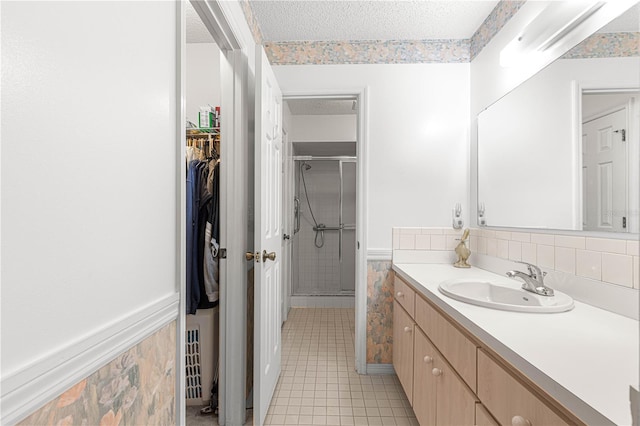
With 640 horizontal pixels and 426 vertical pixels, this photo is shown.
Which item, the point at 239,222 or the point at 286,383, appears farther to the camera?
the point at 286,383

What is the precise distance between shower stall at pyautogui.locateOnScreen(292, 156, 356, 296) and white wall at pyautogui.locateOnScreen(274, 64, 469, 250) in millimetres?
1854

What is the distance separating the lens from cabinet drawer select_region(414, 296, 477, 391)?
104cm

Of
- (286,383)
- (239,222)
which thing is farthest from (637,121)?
(286,383)

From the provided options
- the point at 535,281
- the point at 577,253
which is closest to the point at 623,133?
the point at 577,253

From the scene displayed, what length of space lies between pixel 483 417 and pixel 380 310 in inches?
51.7

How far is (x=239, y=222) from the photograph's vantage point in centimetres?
163

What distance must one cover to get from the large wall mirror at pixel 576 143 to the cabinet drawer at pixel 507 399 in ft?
2.36

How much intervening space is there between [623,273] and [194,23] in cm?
262

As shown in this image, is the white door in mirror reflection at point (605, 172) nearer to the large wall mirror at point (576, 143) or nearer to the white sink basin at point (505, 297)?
the large wall mirror at point (576, 143)

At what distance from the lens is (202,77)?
2.34 meters

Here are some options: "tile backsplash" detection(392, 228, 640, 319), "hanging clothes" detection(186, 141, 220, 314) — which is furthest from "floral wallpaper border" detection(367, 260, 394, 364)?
"hanging clothes" detection(186, 141, 220, 314)

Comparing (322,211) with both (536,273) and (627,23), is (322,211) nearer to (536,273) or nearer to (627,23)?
(536,273)

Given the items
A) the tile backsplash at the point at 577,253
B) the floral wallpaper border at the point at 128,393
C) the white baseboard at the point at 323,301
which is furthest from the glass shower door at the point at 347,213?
the floral wallpaper border at the point at 128,393

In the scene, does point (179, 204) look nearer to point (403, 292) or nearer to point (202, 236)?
point (202, 236)
